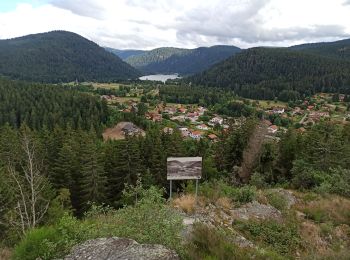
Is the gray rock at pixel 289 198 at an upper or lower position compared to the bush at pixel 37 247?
lower

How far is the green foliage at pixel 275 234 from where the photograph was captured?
874 cm

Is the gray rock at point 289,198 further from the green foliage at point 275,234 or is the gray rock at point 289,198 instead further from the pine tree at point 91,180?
the pine tree at point 91,180

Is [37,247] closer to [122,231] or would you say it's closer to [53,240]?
[53,240]

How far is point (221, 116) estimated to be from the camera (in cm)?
10038

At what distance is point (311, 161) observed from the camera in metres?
26.6

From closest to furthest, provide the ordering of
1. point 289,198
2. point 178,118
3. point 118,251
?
point 118,251
point 289,198
point 178,118

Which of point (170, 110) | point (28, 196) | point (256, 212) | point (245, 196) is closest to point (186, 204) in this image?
point (256, 212)

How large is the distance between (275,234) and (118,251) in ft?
16.2

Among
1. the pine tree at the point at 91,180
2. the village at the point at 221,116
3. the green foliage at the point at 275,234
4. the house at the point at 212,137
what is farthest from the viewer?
the village at the point at 221,116

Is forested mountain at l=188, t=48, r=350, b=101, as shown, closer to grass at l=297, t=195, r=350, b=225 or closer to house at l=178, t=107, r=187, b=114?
house at l=178, t=107, r=187, b=114

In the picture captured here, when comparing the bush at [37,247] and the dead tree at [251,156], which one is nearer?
the bush at [37,247]

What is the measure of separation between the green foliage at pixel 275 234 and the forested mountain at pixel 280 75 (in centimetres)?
12562

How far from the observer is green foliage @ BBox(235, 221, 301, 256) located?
8.74 m

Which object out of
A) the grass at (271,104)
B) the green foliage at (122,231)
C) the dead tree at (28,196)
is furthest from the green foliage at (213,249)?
the grass at (271,104)
